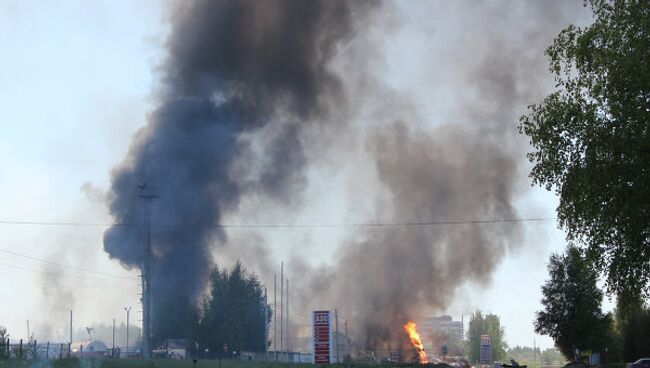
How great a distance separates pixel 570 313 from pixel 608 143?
68.8 metres

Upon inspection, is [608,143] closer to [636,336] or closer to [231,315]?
[636,336]

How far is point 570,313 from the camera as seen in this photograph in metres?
90.4

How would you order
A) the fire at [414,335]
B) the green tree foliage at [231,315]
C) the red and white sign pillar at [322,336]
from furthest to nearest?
1. the green tree foliage at [231,315]
2. the fire at [414,335]
3. the red and white sign pillar at [322,336]

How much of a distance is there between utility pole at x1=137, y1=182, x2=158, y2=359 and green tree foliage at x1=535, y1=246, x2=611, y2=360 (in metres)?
45.3

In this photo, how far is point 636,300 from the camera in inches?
1115

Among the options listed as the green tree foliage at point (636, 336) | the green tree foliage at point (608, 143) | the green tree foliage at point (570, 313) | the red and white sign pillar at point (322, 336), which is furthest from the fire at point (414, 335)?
the green tree foliage at point (608, 143)

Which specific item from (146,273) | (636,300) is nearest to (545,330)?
(146,273)

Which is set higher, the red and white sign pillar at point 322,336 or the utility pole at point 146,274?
the utility pole at point 146,274

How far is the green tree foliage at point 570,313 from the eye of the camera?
89000 mm

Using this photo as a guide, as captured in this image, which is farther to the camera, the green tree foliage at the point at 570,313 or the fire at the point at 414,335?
the fire at the point at 414,335

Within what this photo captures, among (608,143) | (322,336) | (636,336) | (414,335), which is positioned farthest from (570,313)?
(608,143)

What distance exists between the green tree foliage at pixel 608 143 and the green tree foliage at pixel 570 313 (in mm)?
62115

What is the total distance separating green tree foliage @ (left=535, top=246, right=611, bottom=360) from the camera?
292ft

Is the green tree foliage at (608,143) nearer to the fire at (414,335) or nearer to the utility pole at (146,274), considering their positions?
the utility pole at (146,274)
